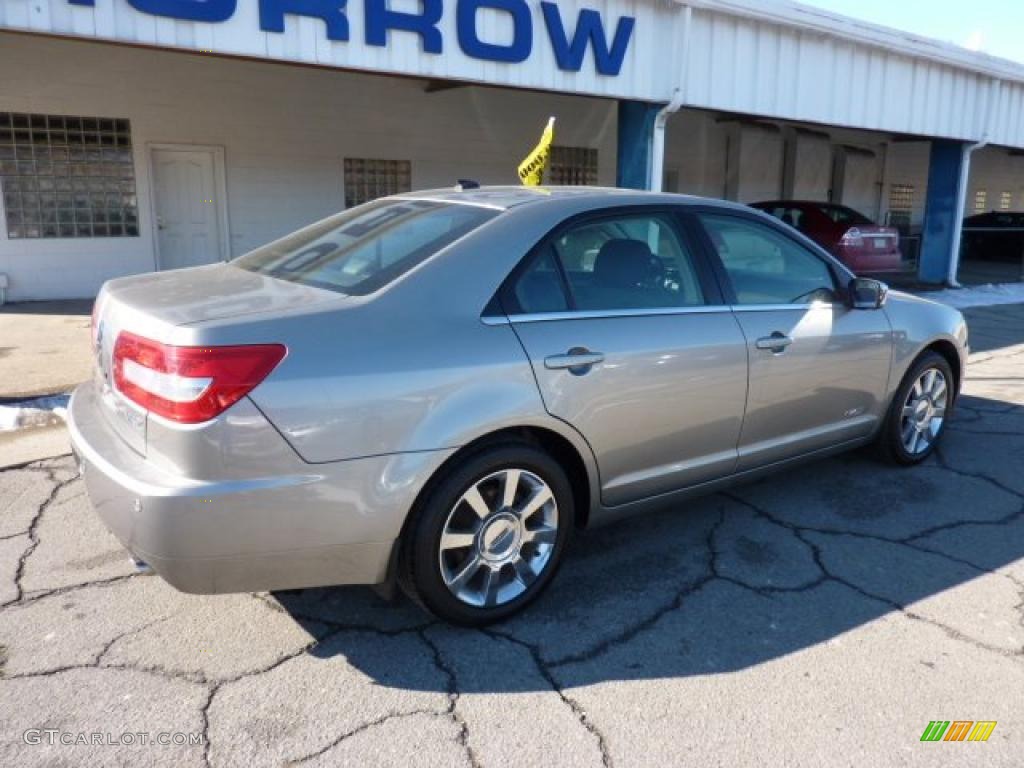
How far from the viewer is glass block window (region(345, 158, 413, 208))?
41.9 ft

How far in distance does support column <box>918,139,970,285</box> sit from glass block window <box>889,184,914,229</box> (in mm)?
8378

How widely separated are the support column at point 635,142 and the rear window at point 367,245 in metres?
6.57

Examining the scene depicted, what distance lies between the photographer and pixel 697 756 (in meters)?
2.37

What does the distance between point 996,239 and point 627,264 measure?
22068 millimetres

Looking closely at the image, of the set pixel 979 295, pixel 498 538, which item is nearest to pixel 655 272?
pixel 498 538

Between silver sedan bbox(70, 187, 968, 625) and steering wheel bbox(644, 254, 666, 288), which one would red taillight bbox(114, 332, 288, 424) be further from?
steering wheel bbox(644, 254, 666, 288)

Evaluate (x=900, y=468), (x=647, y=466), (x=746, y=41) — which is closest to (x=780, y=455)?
(x=647, y=466)

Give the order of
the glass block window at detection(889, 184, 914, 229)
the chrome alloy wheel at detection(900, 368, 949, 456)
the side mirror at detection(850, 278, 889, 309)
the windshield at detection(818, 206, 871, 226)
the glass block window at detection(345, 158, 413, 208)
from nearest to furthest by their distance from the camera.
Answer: the side mirror at detection(850, 278, 889, 309) < the chrome alloy wheel at detection(900, 368, 949, 456) < the glass block window at detection(345, 158, 413, 208) < the windshield at detection(818, 206, 871, 226) < the glass block window at detection(889, 184, 914, 229)

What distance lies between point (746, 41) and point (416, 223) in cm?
825

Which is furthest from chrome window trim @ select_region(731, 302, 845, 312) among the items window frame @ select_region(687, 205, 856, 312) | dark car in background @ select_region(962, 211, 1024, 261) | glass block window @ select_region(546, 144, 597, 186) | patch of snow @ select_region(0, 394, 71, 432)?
dark car in background @ select_region(962, 211, 1024, 261)

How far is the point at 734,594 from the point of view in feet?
10.8

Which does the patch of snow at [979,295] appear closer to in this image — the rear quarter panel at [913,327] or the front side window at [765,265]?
the rear quarter panel at [913,327]

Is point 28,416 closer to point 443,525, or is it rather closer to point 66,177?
point 443,525

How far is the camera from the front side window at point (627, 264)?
3.22 metres
